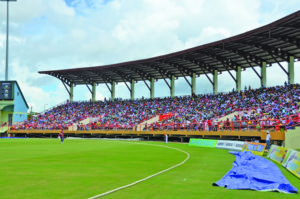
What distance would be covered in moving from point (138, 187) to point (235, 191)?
9.39 ft

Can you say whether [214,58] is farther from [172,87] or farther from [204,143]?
[204,143]

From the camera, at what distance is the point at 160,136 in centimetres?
4984

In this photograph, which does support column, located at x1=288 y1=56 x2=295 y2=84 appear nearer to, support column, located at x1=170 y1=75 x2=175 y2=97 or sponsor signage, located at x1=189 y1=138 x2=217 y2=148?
sponsor signage, located at x1=189 y1=138 x2=217 y2=148

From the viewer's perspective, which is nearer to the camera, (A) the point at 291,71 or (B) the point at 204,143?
(B) the point at 204,143

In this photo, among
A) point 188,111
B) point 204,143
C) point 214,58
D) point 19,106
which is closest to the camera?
point 204,143

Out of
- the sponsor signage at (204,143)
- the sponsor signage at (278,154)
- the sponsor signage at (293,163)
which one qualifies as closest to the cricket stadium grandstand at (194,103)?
the sponsor signage at (204,143)

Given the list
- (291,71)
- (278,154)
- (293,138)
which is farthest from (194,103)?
(278,154)

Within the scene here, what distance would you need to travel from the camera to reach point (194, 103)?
55.0 m

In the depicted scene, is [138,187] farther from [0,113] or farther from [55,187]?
[0,113]

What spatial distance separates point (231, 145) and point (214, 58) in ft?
81.9

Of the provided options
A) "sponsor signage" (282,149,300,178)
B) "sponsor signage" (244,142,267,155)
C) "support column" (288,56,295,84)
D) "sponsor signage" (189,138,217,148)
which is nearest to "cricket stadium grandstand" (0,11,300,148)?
"support column" (288,56,295,84)

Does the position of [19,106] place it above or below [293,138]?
above

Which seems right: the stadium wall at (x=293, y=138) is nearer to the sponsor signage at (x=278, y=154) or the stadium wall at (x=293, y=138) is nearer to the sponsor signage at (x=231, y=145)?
the sponsor signage at (x=231, y=145)

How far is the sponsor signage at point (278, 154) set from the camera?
715 inches
